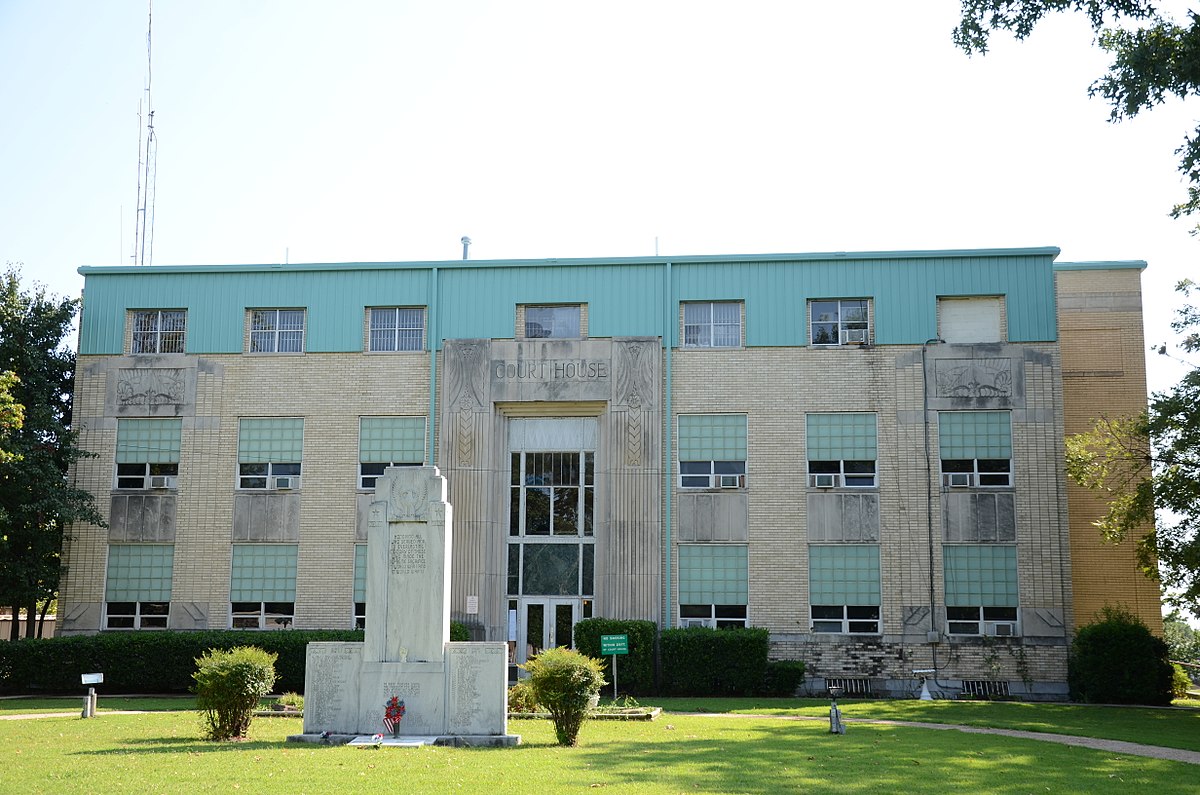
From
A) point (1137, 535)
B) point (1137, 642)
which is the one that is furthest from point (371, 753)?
point (1137, 535)

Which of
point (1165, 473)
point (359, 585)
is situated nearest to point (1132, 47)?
point (1165, 473)

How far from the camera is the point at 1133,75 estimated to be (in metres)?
20.5

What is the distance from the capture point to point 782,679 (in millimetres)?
31766

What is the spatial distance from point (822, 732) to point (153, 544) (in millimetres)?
21920

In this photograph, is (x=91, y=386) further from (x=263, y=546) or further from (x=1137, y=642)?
(x=1137, y=642)

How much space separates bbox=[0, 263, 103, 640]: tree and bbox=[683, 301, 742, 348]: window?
17.8m

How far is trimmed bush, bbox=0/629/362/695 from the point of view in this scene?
3195cm

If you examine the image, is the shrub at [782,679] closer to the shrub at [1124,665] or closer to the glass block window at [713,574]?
the glass block window at [713,574]

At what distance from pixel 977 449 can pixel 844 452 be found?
367 centimetres

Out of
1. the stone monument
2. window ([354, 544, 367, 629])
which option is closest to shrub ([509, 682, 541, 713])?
the stone monument

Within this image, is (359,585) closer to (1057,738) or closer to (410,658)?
(410,658)

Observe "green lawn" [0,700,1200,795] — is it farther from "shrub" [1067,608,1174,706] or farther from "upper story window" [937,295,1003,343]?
"upper story window" [937,295,1003,343]

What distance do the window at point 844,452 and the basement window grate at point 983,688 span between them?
5.95 m

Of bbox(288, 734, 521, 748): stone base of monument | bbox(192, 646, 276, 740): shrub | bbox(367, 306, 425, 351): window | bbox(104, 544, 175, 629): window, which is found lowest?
bbox(288, 734, 521, 748): stone base of monument
